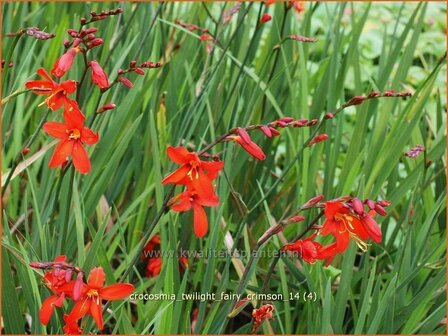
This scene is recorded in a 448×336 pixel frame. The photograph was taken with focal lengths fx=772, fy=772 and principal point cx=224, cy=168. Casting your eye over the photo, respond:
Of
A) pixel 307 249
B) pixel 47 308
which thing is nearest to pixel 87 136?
pixel 47 308

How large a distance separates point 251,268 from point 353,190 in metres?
0.59

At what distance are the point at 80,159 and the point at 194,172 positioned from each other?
0.60 feet

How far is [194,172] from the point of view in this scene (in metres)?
1.10

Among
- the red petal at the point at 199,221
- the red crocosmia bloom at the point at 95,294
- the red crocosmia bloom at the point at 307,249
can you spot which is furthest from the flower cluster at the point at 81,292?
the red crocosmia bloom at the point at 307,249

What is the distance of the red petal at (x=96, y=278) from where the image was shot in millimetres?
1087

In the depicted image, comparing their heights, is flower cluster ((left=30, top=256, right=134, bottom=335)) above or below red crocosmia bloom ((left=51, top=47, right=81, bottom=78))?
Result: below

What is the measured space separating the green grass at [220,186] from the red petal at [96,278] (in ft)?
0.28

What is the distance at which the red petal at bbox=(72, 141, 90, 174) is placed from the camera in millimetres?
1147

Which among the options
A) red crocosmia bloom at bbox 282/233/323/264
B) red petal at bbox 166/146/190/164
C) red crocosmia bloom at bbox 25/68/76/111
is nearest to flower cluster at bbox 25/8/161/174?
red crocosmia bloom at bbox 25/68/76/111

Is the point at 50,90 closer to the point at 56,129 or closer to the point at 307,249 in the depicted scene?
the point at 56,129

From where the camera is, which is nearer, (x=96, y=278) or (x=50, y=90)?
(x=96, y=278)

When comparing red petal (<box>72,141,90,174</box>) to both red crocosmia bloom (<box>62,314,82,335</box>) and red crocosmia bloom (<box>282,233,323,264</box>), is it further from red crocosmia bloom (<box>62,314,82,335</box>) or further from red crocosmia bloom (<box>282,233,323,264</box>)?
red crocosmia bloom (<box>282,233,323,264</box>)

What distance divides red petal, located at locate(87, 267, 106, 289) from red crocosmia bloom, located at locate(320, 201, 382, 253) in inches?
12.6

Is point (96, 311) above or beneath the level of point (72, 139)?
beneath
